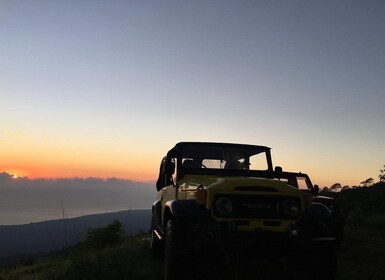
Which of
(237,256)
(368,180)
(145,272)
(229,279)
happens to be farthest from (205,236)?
(368,180)

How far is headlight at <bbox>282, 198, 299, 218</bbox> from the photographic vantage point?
5141 millimetres

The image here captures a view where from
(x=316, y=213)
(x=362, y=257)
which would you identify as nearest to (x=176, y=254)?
(x=316, y=213)

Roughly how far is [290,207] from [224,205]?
83 cm

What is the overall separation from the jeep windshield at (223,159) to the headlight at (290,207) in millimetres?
1538

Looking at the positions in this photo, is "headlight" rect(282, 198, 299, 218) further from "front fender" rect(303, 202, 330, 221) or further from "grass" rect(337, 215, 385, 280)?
"grass" rect(337, 215, 385, 280)

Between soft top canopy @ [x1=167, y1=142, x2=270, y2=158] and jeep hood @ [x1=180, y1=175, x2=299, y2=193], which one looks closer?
jeep hood @ [x1=180, y1=175, x2=299, y2=193]

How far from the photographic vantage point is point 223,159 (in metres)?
7.06

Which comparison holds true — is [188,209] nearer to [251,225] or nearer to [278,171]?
[251,225]

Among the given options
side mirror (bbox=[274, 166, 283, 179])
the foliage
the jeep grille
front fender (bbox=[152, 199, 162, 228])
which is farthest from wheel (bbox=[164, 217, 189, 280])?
the foliage

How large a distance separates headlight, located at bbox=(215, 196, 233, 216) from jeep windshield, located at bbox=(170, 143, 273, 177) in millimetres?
1608

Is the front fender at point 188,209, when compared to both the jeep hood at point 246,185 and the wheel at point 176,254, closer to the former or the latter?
the wheel at point 176,254

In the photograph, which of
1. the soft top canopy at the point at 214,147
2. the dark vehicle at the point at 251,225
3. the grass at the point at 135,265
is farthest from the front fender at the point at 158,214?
the dark vehicle at the point at 251,225

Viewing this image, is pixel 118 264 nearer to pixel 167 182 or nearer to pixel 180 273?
pixel 167 182

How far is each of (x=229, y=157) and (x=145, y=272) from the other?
7.49ft
